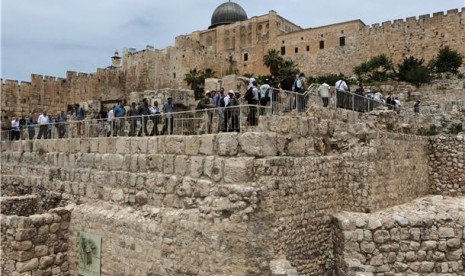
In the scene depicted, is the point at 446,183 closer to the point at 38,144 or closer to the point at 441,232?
the point at 441,232

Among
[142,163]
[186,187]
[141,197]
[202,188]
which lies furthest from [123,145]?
[202,188]

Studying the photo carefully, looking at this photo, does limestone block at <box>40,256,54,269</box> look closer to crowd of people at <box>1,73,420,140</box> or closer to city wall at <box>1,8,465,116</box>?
crowd of people at <box>1,73,420,140</box>

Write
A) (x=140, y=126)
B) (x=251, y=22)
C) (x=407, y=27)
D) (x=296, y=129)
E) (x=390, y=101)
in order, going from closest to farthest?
(x=296, y=129), (x=140, y=126), (x=390, y=101), (x=407, y=27), (x=251, y=22)

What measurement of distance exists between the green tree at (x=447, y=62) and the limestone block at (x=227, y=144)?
99.8 ft

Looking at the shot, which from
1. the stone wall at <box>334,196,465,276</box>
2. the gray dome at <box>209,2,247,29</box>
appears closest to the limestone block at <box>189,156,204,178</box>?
the stone wall at <box>334,196,465,276</box>

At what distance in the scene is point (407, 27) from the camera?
4022 centimetres

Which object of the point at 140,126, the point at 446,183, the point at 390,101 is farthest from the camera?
the point at 390,101

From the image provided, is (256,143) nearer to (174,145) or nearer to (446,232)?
(174,145)

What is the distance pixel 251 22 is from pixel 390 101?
1658 inches

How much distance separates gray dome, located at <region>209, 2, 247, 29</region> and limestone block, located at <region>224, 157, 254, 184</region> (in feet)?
187

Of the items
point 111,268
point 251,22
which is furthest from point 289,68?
point 111,268

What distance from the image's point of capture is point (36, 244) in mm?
8523

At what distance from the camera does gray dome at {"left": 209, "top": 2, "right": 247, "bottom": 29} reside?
61.1 metres

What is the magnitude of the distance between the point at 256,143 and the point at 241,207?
0.99 meters
